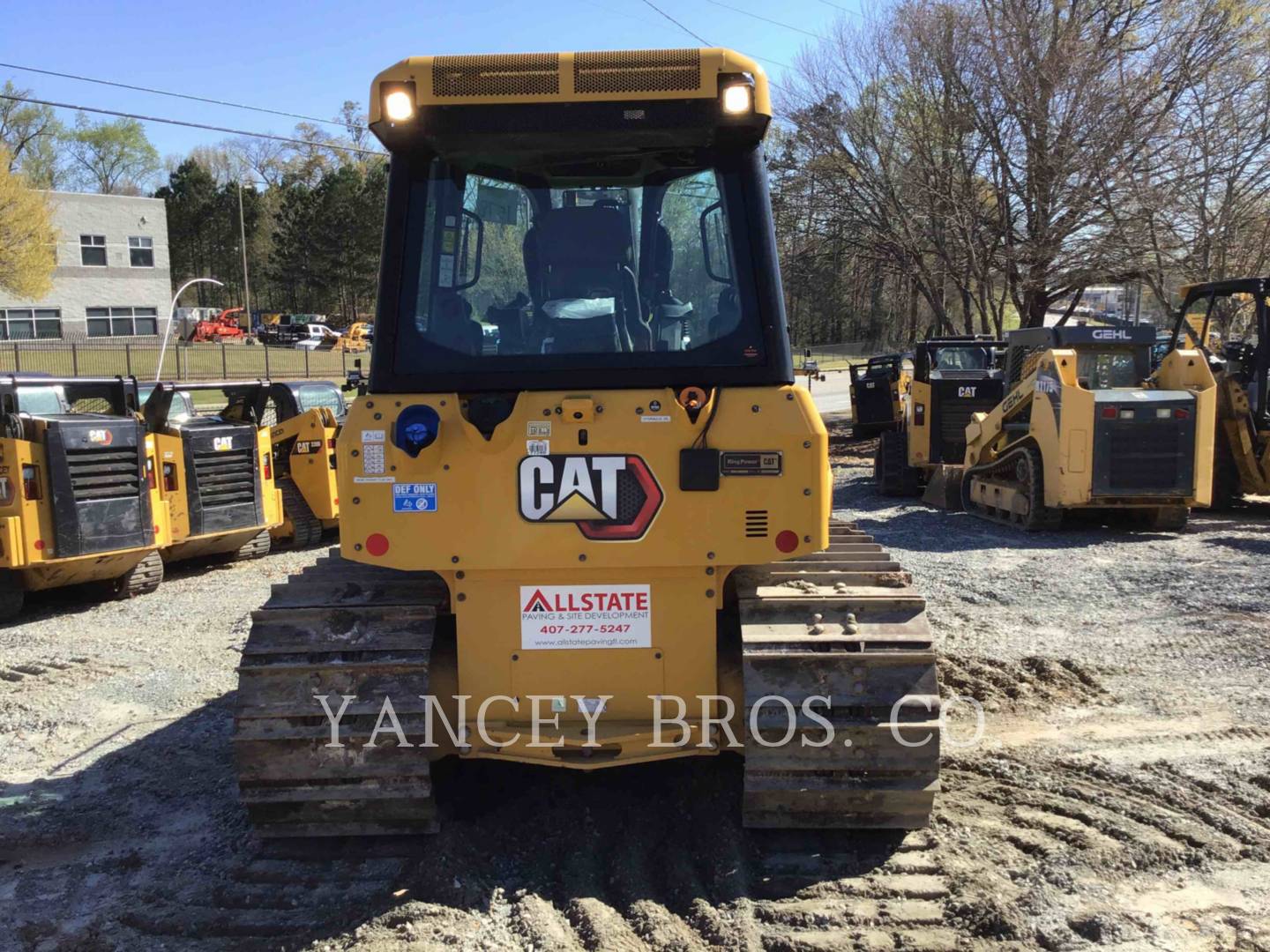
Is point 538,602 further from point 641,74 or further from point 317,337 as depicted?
point 317,337

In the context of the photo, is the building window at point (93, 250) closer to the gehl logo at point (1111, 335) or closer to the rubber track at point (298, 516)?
the rubber track at point (298, 516)

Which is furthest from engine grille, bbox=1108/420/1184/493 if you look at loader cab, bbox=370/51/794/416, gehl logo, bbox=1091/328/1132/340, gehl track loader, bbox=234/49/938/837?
loader cab, bbox=370/51/794/416

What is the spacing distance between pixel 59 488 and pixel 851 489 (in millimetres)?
11049

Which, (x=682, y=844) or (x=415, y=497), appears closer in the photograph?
(x=415, y=497)

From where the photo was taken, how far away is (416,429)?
148 inches

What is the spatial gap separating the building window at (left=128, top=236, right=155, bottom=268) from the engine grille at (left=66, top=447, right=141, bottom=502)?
4574 cm

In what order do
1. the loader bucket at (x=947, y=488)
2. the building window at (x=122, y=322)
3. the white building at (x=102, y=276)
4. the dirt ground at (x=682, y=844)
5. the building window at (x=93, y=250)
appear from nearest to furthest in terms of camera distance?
the dirt ground at (x=682, y=844), the loader bucket at (x=947, y=488), the white building at (x=102, y=276), the building window at (x=93, y=250), the building window at (x=122, y=322)

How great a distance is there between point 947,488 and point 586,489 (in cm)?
1109

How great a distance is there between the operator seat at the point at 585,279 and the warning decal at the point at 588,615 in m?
0.89

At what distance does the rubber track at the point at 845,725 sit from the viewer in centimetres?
371

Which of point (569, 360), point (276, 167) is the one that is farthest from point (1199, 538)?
point (276, 167)

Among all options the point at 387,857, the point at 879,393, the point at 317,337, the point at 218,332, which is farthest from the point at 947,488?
the point at 218,332

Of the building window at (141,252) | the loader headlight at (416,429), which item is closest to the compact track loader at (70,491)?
the loader headlight at (416,429)

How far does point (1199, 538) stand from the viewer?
35.2 ft
